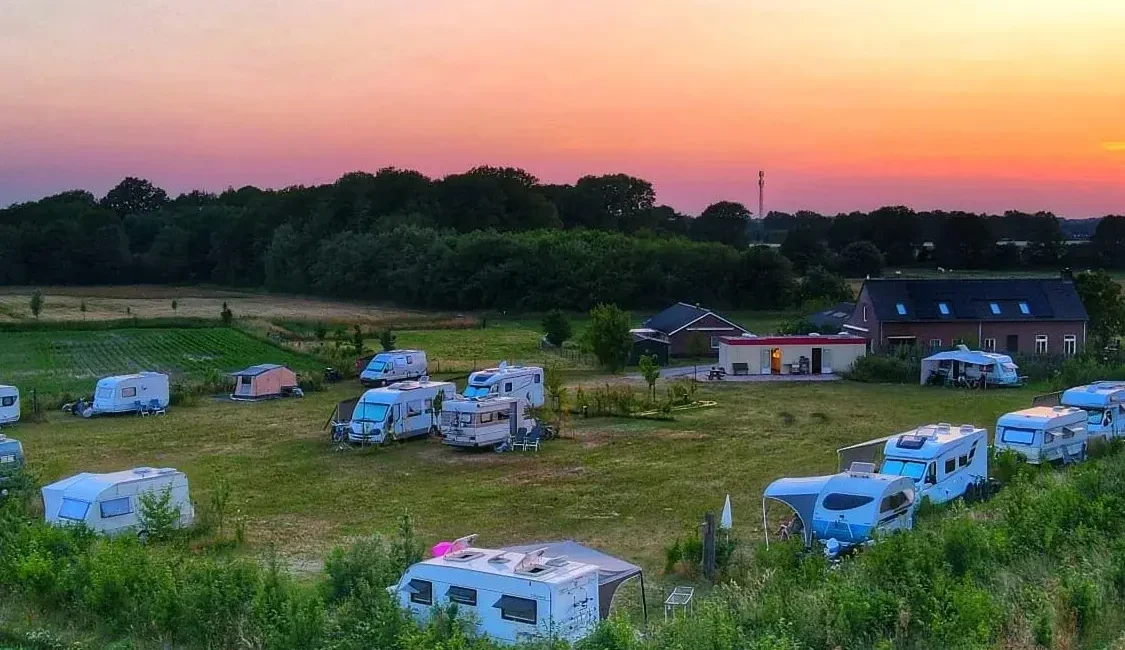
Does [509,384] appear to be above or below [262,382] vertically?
above

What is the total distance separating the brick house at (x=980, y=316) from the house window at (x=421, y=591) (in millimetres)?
26739

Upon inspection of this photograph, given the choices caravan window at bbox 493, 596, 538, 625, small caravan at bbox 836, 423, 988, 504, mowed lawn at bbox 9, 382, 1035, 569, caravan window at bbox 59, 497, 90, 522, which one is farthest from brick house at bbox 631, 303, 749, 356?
caravan window at bbox 493, 596, 538, 625

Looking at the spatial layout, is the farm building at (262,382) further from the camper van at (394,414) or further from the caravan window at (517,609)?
the caravan window at (517,609)

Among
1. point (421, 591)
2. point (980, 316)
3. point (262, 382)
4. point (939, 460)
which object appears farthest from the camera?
point (980, 316)

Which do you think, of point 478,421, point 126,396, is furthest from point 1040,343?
point 126,396

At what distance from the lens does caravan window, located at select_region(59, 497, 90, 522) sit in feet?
42.1

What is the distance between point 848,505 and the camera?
12234 millimetres

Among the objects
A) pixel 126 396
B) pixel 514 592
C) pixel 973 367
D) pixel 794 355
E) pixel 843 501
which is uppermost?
pixel 514 592

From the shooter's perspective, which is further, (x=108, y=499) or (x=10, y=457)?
(x=10, y=457)

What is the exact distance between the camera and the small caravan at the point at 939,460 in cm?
1410

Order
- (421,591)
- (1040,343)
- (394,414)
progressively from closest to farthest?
1. (421,591)
2. (394,414)
3. (1040,343)

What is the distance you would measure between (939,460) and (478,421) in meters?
8.85

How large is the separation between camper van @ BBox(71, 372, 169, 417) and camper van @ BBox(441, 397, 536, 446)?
867 cm

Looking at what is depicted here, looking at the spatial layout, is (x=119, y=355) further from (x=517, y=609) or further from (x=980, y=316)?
(x=517, y=609)
